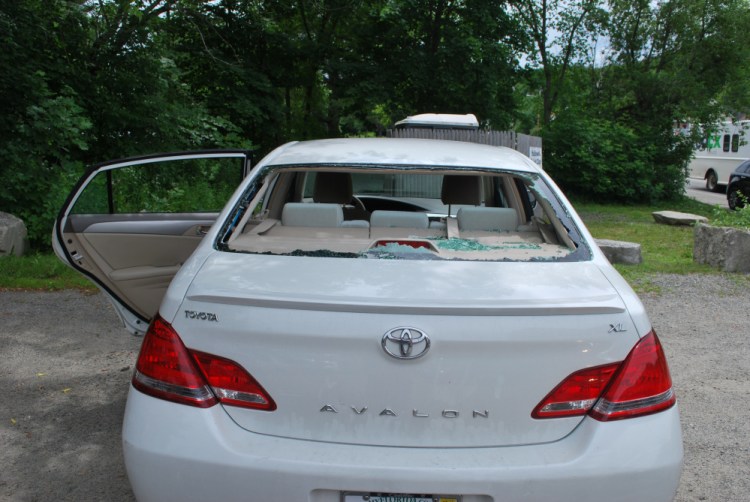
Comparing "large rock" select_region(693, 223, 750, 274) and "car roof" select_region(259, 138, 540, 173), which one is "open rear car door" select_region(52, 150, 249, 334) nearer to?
"car roof" select_region(259, 138, 540, 173)

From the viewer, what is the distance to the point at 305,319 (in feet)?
7.20

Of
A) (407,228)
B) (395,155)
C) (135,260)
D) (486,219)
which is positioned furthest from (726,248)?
(135,260)

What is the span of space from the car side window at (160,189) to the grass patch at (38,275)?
823mm

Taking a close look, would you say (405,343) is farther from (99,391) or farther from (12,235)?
(12,235)

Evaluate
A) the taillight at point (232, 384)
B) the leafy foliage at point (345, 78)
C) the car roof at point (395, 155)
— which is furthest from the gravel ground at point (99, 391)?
the leafy foliage at point (345, 78)

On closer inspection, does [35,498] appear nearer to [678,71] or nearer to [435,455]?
[435,455]

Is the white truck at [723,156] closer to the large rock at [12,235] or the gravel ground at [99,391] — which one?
the gravel ground at [99,391]

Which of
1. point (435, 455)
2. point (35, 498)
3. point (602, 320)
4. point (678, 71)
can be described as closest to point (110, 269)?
point (35, 498)

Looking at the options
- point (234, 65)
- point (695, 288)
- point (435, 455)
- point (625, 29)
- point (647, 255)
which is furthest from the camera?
point (625, 29)

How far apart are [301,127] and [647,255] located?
1026 centimetres

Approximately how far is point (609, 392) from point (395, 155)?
5.28ft

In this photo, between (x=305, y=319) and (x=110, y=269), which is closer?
(x=305, y=319)

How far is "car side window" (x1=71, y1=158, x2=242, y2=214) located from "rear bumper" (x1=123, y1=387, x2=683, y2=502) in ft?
21.6

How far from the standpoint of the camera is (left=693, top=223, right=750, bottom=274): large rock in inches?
343
